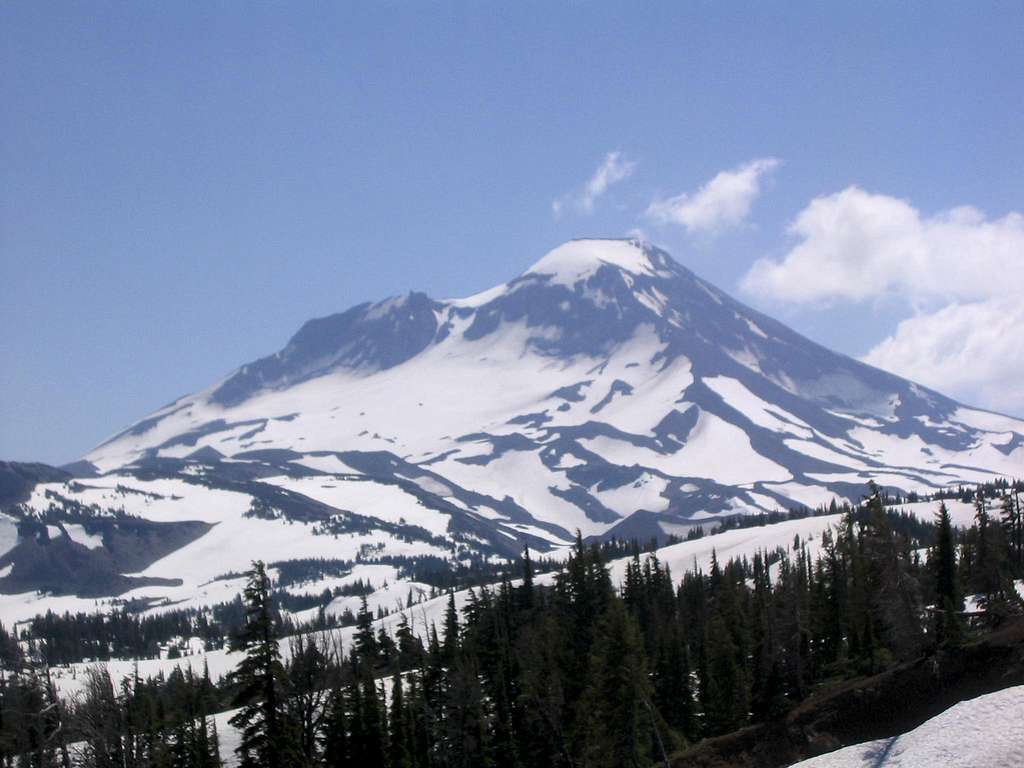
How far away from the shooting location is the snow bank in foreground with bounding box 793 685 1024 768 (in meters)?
41.1

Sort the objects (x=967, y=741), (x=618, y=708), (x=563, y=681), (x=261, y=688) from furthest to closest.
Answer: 1. (x=563, y=681)
2. (x=618, y=708)
3. (x=261, y=688)
4. (x=967, y=741)

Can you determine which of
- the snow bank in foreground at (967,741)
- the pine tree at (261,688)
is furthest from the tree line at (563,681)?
the snow bank in foreground at (967,741)

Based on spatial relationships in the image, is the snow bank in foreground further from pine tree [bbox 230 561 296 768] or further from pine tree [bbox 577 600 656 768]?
pine tree [bbox 230 561 296 768]

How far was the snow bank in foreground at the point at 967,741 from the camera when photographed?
4112cm

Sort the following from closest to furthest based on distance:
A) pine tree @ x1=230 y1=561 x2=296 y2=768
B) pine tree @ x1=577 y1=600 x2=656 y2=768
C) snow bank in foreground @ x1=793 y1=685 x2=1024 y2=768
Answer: snow bank in foreground @ x1=793 y1=685 x2=1024 y2=768 → pine tree @ x1=230 y1=561 x2=296 y2=768 → pine tree @ x1=577 y1=600 x2=656 y2=768

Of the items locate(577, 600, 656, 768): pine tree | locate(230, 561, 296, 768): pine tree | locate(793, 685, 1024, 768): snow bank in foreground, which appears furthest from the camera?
locate(577, 600, 656, 768): pine tree

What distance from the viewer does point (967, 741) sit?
43.5 metres

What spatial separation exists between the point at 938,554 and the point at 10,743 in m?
66.5

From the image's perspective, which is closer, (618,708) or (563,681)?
(618,708)

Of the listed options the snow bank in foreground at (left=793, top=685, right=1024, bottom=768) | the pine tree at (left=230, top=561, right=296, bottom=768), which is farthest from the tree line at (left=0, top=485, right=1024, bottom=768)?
the snow bank in foreground at (left=793, top=685, right=1024, bottom=768)

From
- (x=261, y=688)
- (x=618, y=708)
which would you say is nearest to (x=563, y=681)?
(x=618, y=708)

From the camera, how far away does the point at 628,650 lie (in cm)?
7062

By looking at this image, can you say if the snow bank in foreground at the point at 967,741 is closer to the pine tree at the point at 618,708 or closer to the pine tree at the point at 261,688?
the pine tree at the point at 618,708

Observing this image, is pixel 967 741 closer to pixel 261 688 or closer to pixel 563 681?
pixel 261 688
